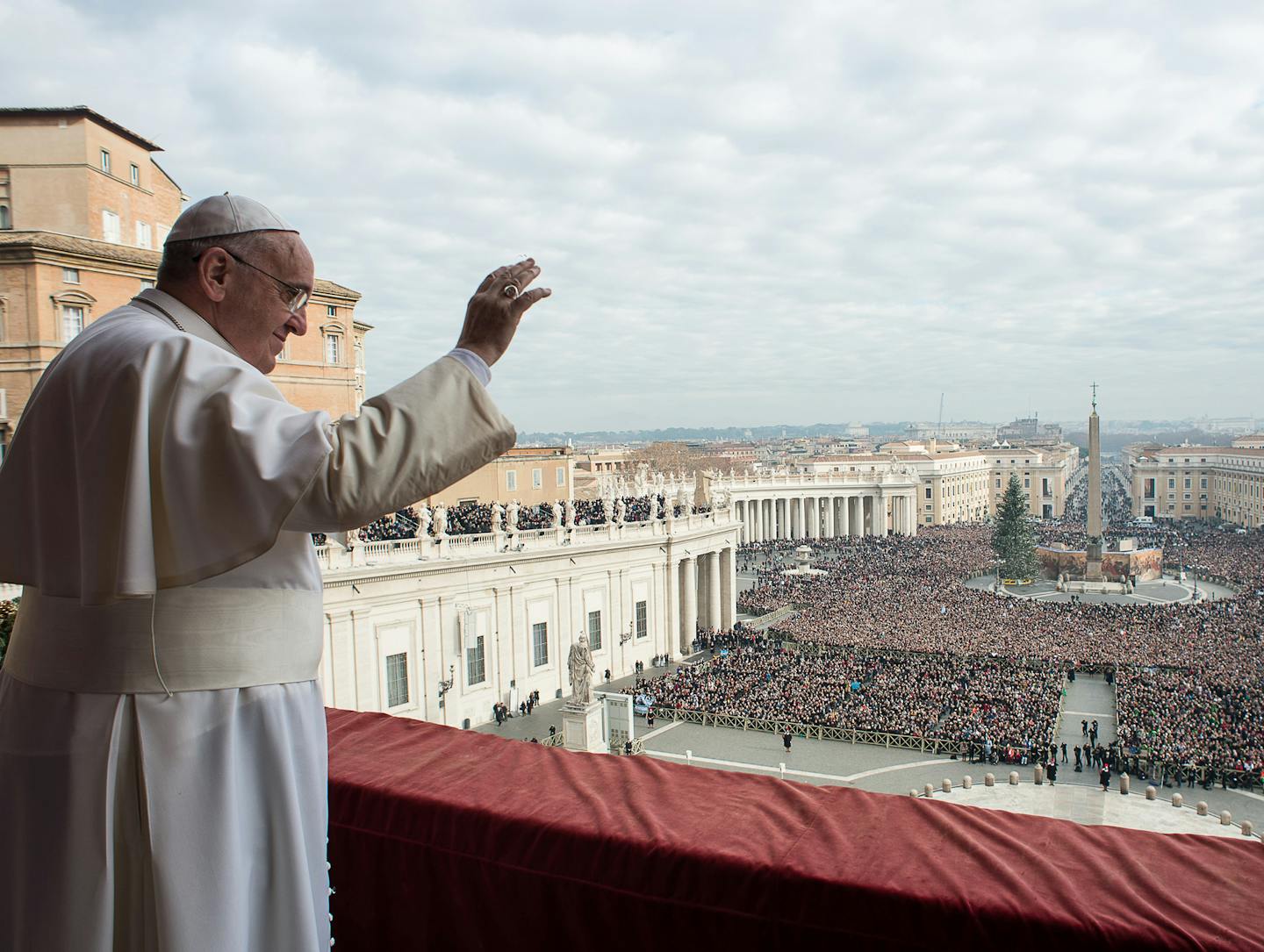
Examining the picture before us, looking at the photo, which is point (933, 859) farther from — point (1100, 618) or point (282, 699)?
point (1100, 618)

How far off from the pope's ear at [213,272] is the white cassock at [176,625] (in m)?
0.17

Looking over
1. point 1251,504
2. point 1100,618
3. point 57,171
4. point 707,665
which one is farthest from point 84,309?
point 1251,504

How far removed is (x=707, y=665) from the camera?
34000 mm

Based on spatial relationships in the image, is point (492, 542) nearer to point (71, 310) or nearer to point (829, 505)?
point (71, 310)

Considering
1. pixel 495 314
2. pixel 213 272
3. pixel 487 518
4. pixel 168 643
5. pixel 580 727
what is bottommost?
pixel 580 727

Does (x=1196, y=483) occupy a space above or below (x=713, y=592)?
below

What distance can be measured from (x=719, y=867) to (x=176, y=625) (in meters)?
1.60

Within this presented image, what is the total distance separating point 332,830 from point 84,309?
2850cm

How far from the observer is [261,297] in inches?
92.1

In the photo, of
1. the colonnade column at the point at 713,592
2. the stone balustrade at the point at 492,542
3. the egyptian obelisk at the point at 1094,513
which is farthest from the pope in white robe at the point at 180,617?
the egyptian obelisk at the point at 1094,513

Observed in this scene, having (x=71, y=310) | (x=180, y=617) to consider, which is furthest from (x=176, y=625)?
(x=71, y=310)

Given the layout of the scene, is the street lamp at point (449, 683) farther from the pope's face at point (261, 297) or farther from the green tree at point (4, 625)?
the pope's face at point (261, 297)

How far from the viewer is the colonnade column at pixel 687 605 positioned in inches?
1506

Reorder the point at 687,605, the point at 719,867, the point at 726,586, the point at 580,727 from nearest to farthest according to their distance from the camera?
1. the point at 719,867
2. the point at 580,727
3. the point at 687,605
4. the point at 726,586
